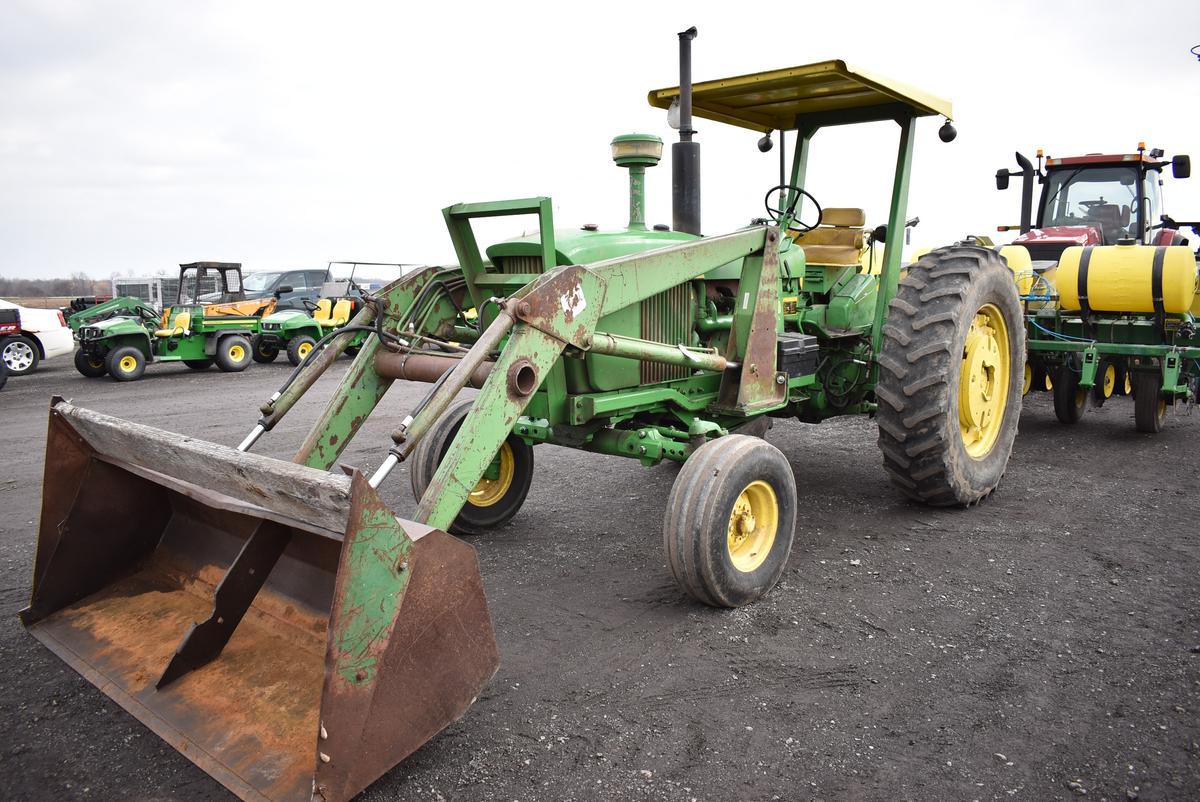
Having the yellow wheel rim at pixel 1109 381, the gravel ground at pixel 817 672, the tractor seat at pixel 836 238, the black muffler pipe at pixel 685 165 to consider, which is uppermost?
the black muffler pipe at pixel 685 165

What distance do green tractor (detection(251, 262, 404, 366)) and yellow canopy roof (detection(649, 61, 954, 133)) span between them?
386 inches

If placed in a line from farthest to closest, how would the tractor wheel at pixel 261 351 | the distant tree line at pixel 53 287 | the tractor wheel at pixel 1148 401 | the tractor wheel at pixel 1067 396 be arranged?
the distant tree line at pixel 53 287
the tractor wheel at pixel 261 351
the tractor wheel at pixel 1067 396
the tractor wheel at pixel 1148 401

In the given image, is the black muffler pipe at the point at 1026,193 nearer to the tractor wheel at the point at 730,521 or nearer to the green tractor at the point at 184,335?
the tractor wheel at the point at 730,521

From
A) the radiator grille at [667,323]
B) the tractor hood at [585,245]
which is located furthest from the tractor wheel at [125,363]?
the radiator grille at [667,323]

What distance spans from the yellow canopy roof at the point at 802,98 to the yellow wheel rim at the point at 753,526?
2.22 meters

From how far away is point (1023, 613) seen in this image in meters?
3.73

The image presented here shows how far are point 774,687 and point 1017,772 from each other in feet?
2.68

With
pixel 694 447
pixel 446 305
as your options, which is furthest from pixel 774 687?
pixel 446 305

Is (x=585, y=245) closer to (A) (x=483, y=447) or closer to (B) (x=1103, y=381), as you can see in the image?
(A) (x=483, y=447)

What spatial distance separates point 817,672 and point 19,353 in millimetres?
14603

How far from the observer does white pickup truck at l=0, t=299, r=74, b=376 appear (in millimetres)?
13555

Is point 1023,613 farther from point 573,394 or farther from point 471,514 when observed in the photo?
point 471,514

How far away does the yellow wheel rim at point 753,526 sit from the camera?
149 inches

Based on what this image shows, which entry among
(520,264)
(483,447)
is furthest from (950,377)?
(483,447)
